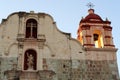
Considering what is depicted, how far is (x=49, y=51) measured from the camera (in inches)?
602

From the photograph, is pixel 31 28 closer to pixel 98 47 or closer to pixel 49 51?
pixel 49 51

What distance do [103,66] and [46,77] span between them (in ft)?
9.98

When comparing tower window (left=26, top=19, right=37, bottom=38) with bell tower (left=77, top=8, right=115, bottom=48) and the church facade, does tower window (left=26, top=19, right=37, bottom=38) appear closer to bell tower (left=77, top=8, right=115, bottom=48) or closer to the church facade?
the church facade

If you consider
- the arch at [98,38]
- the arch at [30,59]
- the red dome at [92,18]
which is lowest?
the arch at [30,59]

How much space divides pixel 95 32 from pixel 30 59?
13.8ft

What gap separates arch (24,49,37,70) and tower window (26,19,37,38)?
948 millimetres

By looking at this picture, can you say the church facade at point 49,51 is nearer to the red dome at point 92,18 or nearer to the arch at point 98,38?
the arch at point 98,38

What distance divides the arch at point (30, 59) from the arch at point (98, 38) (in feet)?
12.3

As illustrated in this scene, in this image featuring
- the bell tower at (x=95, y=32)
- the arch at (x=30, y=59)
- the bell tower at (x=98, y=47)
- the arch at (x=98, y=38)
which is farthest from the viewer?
the arch at (x=98, y=38)

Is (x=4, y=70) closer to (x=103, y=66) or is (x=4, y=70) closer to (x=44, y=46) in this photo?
(x=44, y=46)

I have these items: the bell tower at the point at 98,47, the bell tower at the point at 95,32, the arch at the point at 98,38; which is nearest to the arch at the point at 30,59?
the bell tower at the point at 98,47

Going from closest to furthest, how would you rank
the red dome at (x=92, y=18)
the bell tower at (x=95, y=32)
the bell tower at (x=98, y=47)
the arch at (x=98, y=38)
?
the bell tower at (x=98, y=47) < the bell tower at (x=95, y=32) < the arch at (x=98, y=38) < the red dome at (x=92, y=18)

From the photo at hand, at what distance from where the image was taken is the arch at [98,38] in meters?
16.5

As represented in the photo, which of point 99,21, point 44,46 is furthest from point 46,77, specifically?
point 99,21
